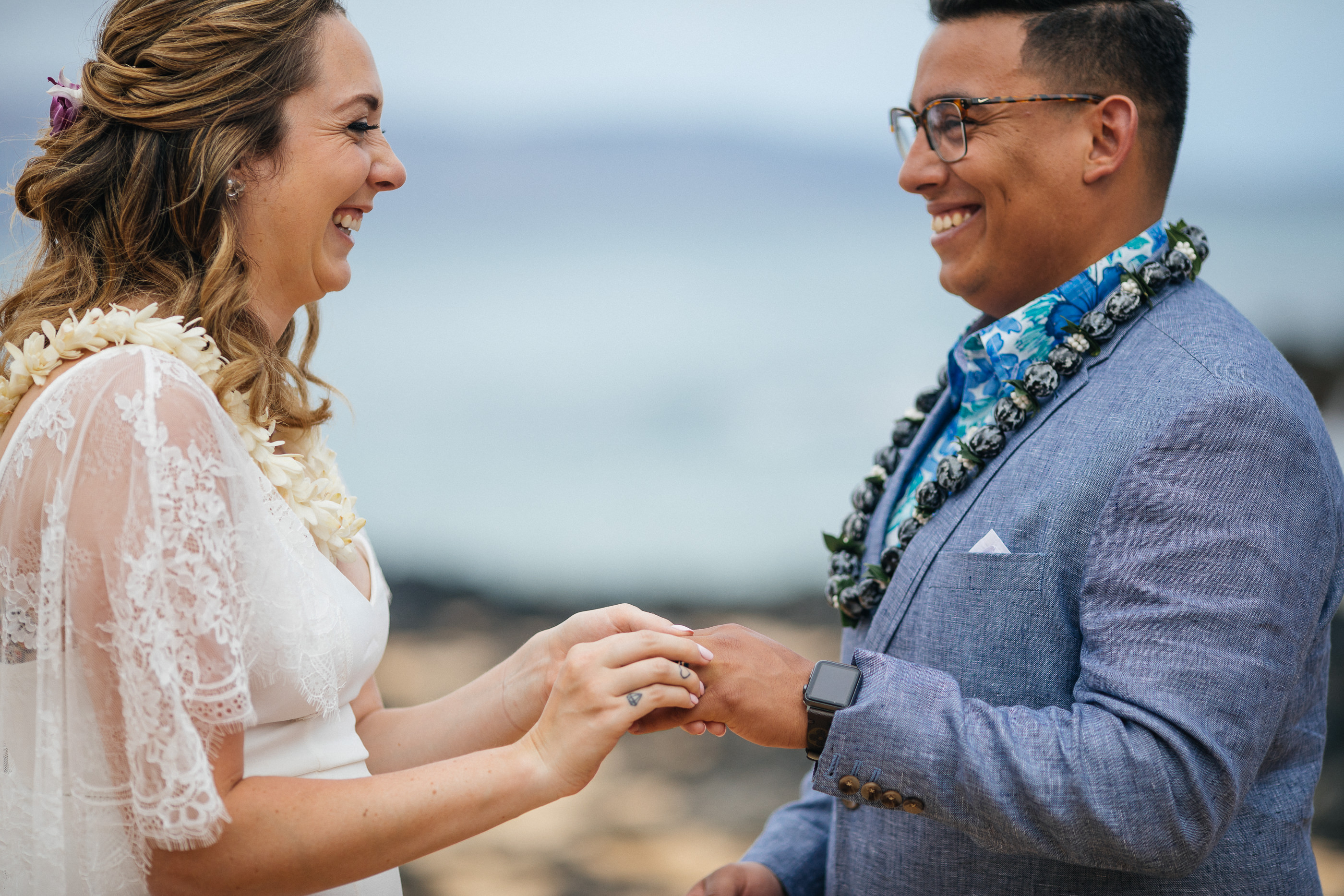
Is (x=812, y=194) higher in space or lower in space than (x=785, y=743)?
higher

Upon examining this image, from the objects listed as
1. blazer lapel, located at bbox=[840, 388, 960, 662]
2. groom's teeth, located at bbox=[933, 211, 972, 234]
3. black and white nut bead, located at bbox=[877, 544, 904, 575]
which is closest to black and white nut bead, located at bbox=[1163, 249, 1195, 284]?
groom's teeth, located at bbox=[933, 211, 972, 234]

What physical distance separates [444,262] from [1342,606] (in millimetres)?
3976

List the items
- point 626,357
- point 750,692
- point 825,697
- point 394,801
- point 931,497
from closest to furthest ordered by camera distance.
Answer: point 394,801
point 825,697
point 750,692
point 931,497
point 626,357

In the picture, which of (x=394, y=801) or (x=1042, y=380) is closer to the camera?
(x=394, y=801)

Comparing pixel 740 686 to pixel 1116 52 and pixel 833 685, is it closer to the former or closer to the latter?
pixel 833 685

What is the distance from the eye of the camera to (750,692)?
1593mm

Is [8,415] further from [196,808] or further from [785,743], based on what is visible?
[785,743]

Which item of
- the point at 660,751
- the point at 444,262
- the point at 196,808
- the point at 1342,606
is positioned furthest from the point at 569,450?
the point at 196,808

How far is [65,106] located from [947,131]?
1415 mm

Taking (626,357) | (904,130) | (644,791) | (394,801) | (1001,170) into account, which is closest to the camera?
(394,801)

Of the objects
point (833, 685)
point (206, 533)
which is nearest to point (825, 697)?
point (833, 685)

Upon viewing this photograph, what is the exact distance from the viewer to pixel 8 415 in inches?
57.6

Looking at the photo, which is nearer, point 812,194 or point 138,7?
point 138,7

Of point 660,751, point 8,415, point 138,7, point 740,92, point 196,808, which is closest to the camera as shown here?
point 196,808
